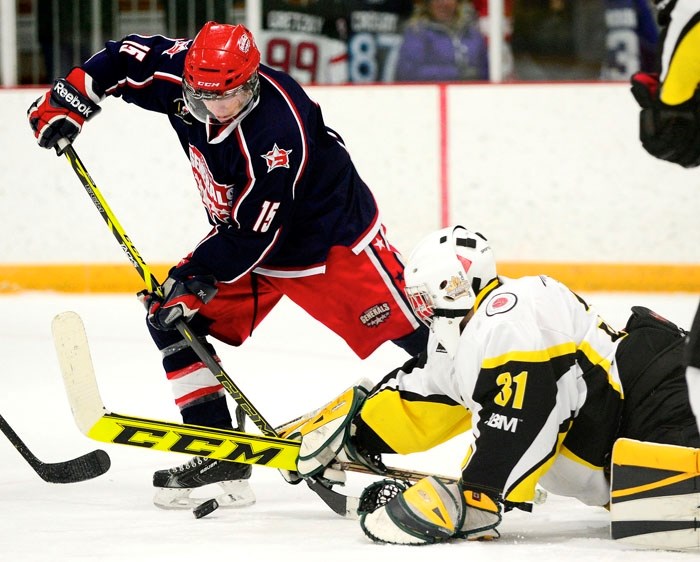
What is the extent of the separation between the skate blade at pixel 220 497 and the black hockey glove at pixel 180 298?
364 mm

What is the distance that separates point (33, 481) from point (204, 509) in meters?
0.56

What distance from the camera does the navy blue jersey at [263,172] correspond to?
9.49 feet

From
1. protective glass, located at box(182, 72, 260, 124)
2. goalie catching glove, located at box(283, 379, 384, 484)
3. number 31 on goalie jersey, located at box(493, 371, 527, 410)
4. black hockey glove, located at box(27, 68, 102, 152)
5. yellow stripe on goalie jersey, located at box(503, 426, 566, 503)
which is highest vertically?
protective glass, located at box(182, 72, 260, 124)

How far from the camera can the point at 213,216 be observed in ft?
10.2

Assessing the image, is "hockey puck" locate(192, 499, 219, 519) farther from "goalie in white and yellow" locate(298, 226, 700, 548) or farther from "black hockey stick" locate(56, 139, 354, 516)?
"goalie in white and yellow" locate(298, 226, 700, 548)

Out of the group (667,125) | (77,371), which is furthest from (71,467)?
(667,125)

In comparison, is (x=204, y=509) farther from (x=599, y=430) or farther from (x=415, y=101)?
(x=415, y=101)

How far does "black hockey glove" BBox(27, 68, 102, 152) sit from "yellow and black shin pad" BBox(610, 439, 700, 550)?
161 centimetres

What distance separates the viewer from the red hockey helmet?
278 centimetres

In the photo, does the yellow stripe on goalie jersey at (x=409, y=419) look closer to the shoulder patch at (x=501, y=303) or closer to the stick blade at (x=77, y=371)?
the shoulder patch at (x=501, y=303)

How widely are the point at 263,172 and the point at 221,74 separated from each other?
239 millimetres

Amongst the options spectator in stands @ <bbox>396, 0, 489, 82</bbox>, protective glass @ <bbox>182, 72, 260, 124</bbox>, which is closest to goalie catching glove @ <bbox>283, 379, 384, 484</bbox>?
protective glass @ <bbox>182, 72, 260, 124</bbox>

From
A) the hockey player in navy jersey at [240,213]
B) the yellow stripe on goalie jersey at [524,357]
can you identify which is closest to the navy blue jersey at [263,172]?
the hockey player in navy jersey at [240,213]

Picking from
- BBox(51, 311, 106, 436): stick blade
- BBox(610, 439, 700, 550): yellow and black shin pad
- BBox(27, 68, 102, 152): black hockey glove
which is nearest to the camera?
BBox(610, 439, 700, 550): yellow and black shin pad
